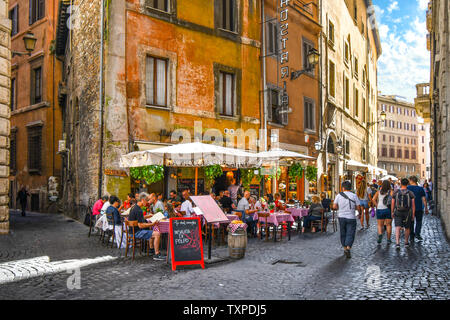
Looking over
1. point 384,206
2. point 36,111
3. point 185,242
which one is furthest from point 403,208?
point 36,111

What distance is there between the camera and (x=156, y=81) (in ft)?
49.5

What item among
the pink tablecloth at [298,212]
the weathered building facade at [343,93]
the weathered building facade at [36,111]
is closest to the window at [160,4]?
the pink tablecloth at [298,212]

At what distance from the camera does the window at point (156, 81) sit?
14844mm

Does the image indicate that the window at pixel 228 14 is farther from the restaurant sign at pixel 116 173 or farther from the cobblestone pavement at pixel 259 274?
the cobblestone pavement at pixel 259 274

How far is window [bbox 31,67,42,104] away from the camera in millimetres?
23203

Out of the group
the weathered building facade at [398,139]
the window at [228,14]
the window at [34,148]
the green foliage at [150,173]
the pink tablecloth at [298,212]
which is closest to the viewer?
the green foliage at [150,173]

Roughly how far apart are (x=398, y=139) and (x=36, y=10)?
224 ft

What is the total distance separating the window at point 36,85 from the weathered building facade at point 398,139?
59567mm

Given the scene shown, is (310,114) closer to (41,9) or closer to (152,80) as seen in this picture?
(152,80)

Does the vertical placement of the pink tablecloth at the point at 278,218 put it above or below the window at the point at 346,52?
below

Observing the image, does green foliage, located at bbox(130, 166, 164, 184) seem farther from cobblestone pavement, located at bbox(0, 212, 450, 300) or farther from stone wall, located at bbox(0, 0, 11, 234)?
stone wall, located at bbox(0, 0, 11, 234)

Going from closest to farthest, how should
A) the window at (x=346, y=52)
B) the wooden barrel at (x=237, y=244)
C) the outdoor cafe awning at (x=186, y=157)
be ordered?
the wooden barrel at (x=237, y=244)
the outdoor cafe awning at (x=186, y=157)
the window at (x=346, y=52)

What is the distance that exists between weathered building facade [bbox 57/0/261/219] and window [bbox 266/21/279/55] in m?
0.91
